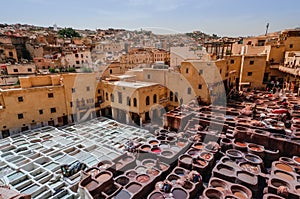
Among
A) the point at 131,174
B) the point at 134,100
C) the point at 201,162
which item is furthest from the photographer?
the point at 134,100

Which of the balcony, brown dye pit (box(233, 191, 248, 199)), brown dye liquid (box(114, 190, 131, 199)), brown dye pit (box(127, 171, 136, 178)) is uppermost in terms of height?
the balcony

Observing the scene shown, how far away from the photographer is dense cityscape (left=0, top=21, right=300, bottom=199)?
9781 mm

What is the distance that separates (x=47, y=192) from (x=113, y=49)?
164ft

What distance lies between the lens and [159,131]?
17547 mm

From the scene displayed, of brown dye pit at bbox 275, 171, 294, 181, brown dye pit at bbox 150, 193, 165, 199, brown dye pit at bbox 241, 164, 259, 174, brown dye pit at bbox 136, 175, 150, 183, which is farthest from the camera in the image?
brown dye pit at bbox 241, 164, 259, 174

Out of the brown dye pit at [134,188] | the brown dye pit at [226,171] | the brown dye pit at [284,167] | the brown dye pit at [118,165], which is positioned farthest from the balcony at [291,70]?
the brown dye pit at [134,188]

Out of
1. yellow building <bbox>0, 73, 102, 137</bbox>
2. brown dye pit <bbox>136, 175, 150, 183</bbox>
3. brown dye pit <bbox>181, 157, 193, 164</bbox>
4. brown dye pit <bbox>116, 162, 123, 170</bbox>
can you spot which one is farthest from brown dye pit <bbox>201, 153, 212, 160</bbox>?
yellow building <bbox>0, 73, 102, 137</bbox>

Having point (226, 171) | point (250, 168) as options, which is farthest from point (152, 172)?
point (250, 168)

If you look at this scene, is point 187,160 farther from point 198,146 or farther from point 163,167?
point 198,146

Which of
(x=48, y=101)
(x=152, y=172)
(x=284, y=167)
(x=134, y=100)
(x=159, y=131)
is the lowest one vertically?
(x=159, y=131)

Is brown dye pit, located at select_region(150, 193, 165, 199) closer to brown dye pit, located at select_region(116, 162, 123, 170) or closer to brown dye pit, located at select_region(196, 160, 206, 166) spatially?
brown dye pit, located at select_region(116, 162, 123, 170)

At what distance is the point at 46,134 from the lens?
21062 millimetres

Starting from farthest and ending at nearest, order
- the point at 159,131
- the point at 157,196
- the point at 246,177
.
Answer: the point at 159,131 < the point at 246,177 < the point at 157,196

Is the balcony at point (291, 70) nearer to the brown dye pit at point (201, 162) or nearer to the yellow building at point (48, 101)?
the brown dye pit at point (201, 162)
